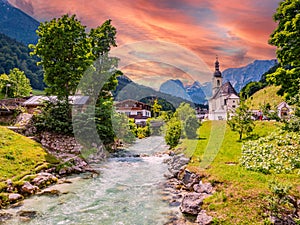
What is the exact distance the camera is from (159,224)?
12414mm

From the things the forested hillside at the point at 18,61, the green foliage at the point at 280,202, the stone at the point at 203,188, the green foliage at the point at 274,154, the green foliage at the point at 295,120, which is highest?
the forested hillside at the point at 18,61

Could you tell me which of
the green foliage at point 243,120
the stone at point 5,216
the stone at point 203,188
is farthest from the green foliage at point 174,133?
the stone at point 5,216

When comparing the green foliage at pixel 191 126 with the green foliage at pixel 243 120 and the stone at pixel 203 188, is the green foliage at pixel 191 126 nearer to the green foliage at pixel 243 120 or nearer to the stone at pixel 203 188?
the green foliage at pixel 243 120

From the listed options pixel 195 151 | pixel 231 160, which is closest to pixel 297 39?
pixel 231 160

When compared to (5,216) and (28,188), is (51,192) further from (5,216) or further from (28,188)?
(5,216)

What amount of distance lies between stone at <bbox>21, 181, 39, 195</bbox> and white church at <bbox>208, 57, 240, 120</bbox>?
183 ft

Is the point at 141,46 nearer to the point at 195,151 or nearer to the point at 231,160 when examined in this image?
the point at 195,151

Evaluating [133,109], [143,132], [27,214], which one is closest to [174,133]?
[27,214]

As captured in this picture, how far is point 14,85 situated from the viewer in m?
61.7

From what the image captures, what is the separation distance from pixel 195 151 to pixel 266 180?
35.4ft

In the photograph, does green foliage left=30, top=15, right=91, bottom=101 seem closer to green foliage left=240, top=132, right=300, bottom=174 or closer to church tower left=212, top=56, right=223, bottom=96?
green foliage left=240, top=132, right=300, bottom=174

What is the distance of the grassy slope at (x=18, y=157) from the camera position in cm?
1908

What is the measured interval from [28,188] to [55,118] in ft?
52.5

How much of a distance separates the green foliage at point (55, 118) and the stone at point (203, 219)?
76.0 ft
